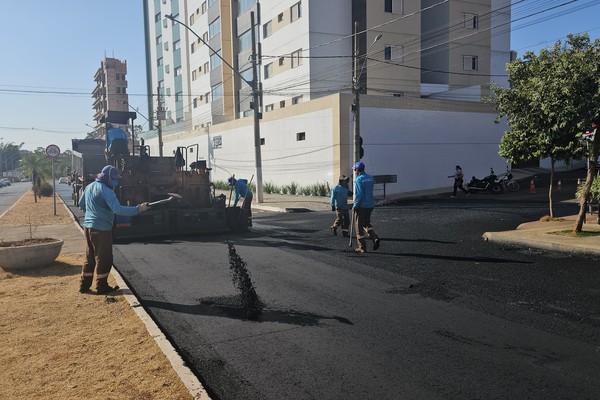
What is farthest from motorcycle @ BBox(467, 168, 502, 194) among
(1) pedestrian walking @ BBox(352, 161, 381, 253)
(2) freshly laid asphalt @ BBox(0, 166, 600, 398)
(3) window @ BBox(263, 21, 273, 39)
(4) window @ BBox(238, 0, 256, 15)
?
(4) window @ BBox(238, 0, 256, 15)

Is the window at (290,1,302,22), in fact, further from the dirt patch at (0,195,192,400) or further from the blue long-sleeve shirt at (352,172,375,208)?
the dirt patch at (0,195,192,400)

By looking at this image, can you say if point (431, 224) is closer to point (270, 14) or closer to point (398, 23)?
point (398, 23)

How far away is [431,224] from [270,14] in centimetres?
2989

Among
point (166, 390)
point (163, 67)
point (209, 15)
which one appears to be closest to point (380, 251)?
point (166, 390)

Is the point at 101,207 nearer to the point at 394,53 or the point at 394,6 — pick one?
the point at 394,53

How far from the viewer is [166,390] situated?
12.2 ft

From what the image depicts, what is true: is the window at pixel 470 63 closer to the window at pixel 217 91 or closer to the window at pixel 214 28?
the window at pixel 217 91

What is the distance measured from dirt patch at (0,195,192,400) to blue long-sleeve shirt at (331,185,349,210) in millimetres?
6394

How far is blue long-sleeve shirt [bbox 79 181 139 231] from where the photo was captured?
22.1 ft

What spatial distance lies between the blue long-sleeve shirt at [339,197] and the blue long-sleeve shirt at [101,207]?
5.95m

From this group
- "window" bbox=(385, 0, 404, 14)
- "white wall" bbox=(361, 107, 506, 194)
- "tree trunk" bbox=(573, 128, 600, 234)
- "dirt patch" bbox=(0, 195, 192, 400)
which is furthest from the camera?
"window" bbox=(385, 0, 404, 14)

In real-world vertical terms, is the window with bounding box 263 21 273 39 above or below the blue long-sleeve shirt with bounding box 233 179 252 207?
above

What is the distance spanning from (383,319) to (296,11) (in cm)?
3375

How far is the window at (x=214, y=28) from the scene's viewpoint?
4791 cm
